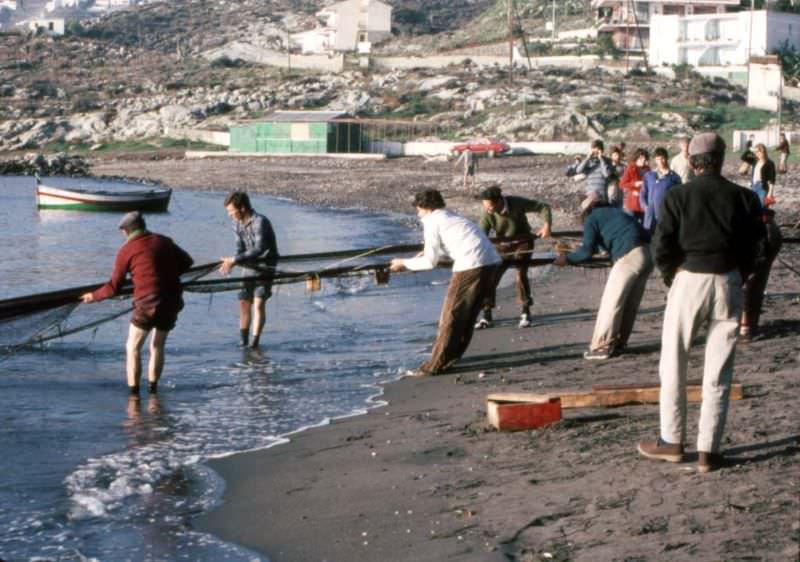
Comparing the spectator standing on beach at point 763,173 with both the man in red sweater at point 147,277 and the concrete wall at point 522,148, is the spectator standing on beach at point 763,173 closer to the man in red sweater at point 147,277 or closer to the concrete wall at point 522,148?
the man in red sweater at point 147,277

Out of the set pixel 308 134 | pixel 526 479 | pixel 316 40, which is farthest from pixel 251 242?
pixel 316 40

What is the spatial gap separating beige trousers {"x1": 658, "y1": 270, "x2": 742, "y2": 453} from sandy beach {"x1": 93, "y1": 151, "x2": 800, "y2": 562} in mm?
311

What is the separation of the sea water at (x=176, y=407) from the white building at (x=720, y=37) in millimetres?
82224

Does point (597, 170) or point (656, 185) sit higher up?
point (597, 170)

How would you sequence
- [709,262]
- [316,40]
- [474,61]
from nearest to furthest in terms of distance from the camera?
[709,262] → [474,61] → [316,40]

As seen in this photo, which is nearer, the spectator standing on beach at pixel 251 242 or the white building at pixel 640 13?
the spectator standing on beach at pixel 251 242

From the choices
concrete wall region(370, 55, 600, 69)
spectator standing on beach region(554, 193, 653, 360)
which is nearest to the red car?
concrete wall region(370, 55, 600, 69)

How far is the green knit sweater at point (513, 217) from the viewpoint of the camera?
1451 cm

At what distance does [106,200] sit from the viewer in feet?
172

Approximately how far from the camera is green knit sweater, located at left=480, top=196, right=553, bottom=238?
14.5m

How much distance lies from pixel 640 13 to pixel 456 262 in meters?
110

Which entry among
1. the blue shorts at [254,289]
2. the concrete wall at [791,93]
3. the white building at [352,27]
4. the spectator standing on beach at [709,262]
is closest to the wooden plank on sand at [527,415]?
the spectator standing on beach at [709,262]

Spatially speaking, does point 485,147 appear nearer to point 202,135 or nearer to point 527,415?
point 202,135

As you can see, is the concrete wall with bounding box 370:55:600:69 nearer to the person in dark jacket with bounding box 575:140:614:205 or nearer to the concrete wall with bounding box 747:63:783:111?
the concrete wall with bounding box 747:63:783:111
